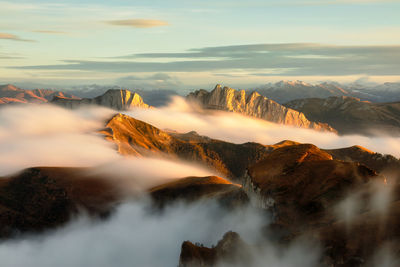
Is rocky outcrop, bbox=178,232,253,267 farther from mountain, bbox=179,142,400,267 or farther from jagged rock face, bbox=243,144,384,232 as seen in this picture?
jagged rock face, bbox=243,144,384,232

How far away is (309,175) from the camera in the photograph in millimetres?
146375

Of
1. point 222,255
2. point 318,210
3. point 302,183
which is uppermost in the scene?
point 302,183

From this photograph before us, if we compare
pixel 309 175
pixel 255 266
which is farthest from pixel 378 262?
pixel 309 175

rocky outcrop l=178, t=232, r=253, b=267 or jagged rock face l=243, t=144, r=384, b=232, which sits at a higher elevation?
jagged rock face l=243, t=144, r=384, b=232

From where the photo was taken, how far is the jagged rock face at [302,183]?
129913mm

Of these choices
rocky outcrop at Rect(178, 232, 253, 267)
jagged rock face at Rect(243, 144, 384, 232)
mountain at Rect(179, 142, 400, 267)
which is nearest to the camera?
mountain at Rect(179, 142, 400, 267)

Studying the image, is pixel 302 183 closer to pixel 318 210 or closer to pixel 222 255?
pixel 318 210

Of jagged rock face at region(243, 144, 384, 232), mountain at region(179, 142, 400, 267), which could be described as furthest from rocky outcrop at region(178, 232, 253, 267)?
jagged rock face at region(243, 144, 384, 232)

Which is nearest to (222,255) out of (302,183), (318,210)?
(318,210)

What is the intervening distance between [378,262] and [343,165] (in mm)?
60320

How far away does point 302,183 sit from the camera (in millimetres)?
143750

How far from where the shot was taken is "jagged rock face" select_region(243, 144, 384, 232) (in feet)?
426

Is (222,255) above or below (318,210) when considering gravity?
below

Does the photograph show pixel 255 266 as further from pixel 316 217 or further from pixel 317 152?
pixel 317 152
